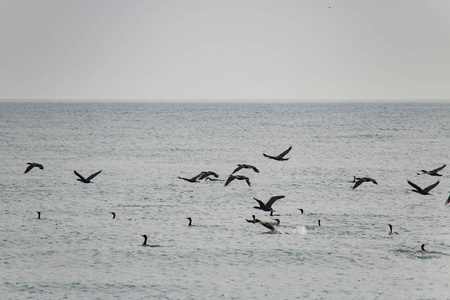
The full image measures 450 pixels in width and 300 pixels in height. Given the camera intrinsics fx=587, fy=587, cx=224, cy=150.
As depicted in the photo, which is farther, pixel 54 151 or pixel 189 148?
pixel 189 148

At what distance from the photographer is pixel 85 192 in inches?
1677

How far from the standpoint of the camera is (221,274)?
2327 cm

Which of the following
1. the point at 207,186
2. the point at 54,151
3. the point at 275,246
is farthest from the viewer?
the point at 54,151

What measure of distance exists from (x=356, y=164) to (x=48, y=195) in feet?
108

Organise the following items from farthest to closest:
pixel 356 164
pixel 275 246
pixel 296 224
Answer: pixel 356 164, pixel 296 224, pixel 275 246

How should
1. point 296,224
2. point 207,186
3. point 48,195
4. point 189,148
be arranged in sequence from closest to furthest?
point 296,224, point 48,195, point 207,186, point 189,148

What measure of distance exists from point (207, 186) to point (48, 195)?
467 inches

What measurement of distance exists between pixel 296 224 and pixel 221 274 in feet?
29.4

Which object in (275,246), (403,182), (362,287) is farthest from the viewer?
(403,182)

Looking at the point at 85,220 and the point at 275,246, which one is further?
the point at 85,220

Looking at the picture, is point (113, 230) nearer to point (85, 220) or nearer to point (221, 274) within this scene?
point (85, 220)

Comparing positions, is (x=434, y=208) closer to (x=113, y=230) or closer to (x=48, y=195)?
(x=113, y=230)

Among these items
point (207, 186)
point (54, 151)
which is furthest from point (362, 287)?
point (54, 151)

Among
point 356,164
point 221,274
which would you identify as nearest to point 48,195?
point 221,274
